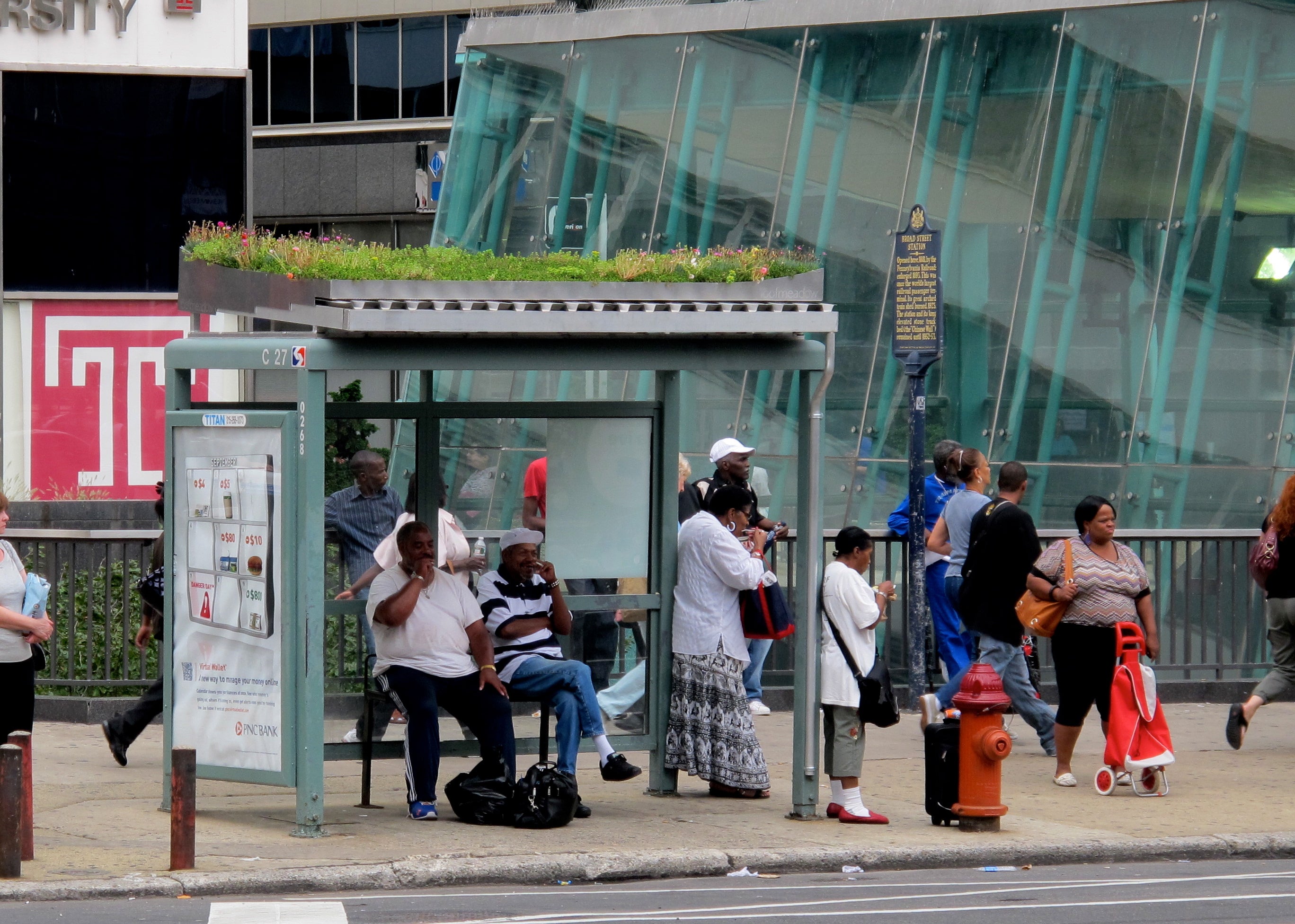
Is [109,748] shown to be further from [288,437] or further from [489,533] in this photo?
[288,437]

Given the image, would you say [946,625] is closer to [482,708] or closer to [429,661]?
[482,708]

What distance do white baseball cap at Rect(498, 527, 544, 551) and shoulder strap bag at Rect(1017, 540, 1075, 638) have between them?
3.01m

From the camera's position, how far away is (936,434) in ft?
60.8

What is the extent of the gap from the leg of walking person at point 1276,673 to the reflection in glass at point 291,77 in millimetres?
28412

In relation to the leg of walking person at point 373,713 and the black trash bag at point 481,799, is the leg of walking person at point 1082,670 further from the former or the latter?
the leg of walking person at point 373,713

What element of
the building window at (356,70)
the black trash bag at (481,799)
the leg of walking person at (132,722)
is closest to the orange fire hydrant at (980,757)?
the black trash bag at (481,799)

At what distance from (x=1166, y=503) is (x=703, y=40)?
6.95 meters

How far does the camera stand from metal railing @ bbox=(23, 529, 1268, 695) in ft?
42.9

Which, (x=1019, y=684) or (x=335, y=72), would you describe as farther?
(x=335, y=72)

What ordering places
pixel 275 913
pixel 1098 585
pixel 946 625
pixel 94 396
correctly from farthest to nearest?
pixel 94 396
pixel 946 625
pixel 1098 585
pixel 275 913

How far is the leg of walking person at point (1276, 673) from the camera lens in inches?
476

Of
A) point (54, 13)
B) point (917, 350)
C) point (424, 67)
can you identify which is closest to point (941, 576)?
point (917, 350)

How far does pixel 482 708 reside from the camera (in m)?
9.95

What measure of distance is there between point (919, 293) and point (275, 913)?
25.0 feet
